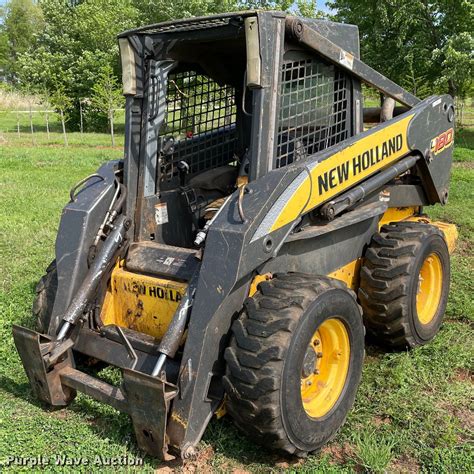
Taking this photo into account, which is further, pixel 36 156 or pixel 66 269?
pixel 36 156

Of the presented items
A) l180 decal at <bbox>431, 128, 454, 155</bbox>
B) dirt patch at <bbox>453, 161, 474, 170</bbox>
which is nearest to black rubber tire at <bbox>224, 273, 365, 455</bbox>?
l180 decal at <bbox>431, 128, 454, 155</bbox>

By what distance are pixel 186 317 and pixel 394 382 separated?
156 cm

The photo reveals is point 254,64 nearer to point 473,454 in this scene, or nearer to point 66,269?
point 66,269

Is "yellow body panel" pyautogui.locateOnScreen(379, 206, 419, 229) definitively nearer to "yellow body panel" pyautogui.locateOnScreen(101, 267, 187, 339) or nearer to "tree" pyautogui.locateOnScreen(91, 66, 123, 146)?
"yellow body panel" pyautogui.locateOnScreen(101, 267, 187, 339)

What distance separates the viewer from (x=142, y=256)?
3652 millimetres

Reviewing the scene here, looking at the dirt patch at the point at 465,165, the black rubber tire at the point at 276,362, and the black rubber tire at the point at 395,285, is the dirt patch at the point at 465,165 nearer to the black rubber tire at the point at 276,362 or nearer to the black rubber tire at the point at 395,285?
the black rubber tire at the point at 395,285

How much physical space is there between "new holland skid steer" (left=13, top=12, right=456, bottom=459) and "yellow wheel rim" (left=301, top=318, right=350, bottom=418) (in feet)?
0.04

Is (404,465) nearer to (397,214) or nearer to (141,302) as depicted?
(141,302)

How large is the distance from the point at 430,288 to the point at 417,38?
54.1ft

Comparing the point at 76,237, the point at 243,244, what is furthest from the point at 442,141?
the point at 76,237

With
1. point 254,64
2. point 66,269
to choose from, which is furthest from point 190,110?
point 66,269

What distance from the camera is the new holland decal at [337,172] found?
3.01 m

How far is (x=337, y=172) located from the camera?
3467 mm

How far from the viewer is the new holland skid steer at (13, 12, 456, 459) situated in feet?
9.08
